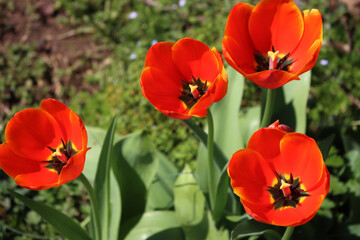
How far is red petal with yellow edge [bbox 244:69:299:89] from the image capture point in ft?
→ 3.87

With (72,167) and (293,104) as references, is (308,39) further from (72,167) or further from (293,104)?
(72,167)

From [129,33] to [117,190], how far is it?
194 cm

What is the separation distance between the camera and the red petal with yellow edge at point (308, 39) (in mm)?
1311

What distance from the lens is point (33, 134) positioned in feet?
4.71

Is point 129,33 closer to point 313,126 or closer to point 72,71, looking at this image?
point 72,71

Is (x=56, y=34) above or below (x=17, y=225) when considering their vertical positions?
above

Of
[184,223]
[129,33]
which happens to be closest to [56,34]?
[129,33]

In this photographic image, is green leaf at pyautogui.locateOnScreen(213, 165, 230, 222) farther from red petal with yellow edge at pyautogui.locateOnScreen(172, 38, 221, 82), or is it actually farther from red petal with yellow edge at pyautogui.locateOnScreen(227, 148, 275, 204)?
red petal with yellow edge at pyautogui.locateOnScreen(172, 38, 221, 82)

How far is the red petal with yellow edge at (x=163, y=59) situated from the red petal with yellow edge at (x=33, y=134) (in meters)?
0.40

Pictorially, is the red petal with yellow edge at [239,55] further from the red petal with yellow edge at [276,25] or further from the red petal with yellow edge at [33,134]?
the red petal with yellow edge at [33,134]

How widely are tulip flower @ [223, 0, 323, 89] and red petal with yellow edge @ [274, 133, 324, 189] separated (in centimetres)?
25

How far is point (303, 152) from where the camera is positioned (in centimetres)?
126

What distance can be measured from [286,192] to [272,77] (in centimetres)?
37

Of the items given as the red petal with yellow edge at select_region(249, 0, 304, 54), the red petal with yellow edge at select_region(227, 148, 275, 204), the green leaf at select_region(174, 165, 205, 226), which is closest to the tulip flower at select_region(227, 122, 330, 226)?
the red petal with yellow edge at select_region(227, 148, 275, 204)
